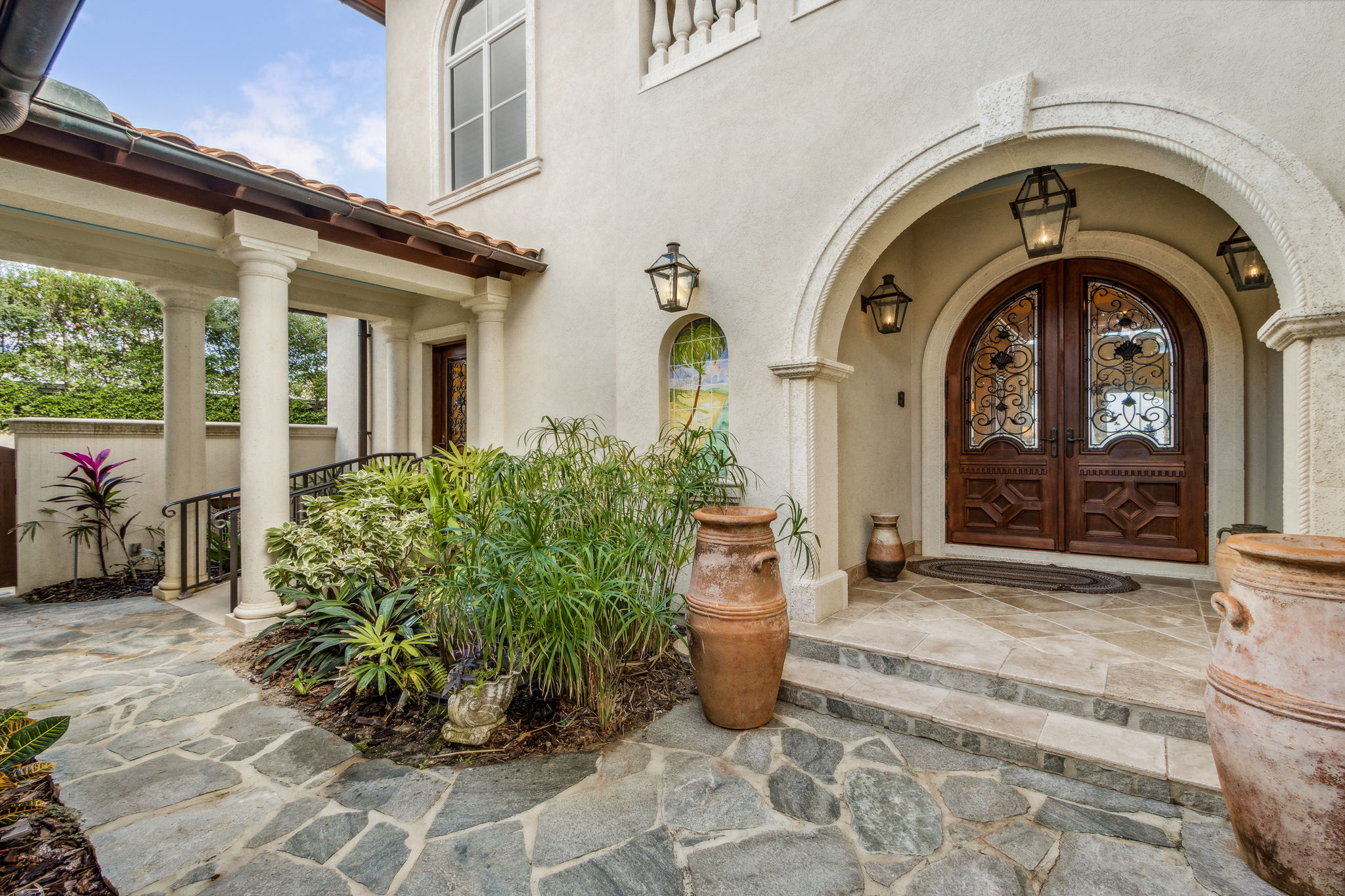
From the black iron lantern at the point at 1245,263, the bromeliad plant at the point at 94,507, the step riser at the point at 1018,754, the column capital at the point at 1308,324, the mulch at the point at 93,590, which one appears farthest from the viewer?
the bromeliad plant at the point at 94,507

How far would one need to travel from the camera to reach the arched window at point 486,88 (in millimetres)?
5984

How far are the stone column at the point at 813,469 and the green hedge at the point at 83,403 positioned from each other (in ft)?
31.8

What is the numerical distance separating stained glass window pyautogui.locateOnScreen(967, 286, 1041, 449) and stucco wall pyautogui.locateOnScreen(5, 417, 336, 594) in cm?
777

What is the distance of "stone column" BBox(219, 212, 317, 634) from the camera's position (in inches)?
161

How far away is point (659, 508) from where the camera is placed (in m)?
3.71

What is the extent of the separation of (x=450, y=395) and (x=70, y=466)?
371cm

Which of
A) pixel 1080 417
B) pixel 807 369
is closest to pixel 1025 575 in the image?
pixel 1080 417

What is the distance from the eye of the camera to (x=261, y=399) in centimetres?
416

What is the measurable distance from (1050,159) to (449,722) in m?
4.21

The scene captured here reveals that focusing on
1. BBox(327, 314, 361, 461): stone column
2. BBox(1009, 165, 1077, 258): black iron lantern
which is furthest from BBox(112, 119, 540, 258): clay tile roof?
BBox(1009, 165, 1077, 258): black iron lantern

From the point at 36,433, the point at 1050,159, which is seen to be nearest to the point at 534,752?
the point at 1050,159

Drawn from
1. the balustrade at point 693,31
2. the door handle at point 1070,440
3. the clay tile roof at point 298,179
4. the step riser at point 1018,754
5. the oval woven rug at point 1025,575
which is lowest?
the step riser at point 1018,754

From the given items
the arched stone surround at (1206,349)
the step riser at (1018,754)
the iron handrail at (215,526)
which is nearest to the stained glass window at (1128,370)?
the arched stone surround at (1206,349)

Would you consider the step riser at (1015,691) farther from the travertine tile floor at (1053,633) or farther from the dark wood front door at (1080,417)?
the dark wood front door at (1080,417)
